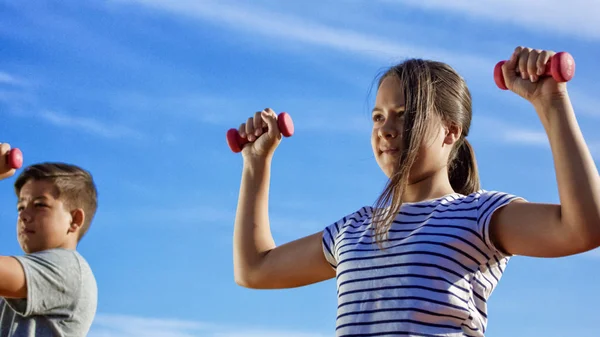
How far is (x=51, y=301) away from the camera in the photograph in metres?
4.30

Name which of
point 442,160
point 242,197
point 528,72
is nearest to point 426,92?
point 442,160

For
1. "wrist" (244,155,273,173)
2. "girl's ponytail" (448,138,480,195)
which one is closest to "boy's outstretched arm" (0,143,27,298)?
"wrist" (244,155,273,173)

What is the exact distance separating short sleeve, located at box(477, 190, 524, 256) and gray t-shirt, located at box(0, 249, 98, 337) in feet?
7.56

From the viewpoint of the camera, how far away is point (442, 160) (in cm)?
366

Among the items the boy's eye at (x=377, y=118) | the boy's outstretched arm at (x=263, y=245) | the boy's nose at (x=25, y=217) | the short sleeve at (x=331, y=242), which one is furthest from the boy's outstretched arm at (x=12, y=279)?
the boy's eye at (x=377, y=118)

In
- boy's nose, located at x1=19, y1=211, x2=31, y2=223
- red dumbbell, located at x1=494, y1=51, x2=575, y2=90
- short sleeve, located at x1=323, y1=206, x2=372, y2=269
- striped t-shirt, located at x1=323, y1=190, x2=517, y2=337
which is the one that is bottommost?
striped t-shirt, located at x1=323, y1=190, x2=517, y2=337

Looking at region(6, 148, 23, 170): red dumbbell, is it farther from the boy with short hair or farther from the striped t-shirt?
the striped t-shirt

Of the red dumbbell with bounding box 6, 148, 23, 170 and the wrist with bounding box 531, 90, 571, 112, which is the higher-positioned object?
the red dumbbell with bounding box 6, 148, 23, 170

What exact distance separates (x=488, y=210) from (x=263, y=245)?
51.9 inches

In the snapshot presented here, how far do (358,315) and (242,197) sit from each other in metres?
1.18

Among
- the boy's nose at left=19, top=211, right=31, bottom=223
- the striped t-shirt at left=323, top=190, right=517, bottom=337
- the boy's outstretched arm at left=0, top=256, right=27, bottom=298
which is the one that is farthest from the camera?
the boy's nose at left=19, top=211, right=31, bottom=223

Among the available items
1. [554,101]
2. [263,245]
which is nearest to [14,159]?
[263,245]

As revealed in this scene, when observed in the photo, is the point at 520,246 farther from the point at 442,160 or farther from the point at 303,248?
the point at 303,248

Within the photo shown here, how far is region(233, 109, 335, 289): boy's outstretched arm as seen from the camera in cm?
392
